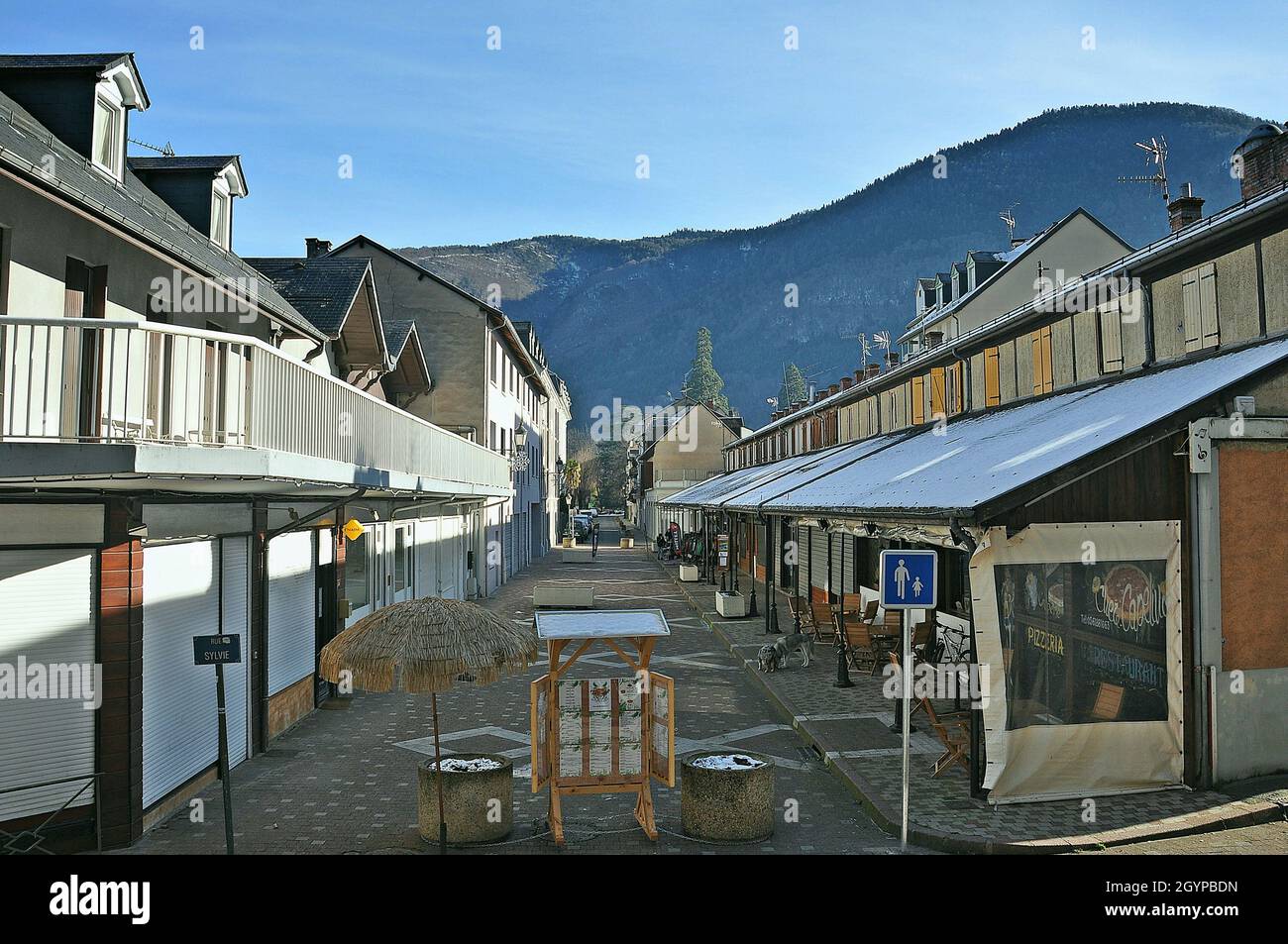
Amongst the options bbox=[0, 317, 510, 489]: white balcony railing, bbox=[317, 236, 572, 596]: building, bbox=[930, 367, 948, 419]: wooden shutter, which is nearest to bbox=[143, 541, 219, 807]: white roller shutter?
bbox=[0, 317, 510, 489]: white balcony railing

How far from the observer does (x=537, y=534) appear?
52.0 metres

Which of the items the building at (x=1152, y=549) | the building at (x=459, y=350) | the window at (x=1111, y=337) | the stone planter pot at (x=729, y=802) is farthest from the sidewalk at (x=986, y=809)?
the building at (x=459, y=350)

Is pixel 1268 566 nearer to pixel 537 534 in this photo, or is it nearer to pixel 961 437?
pixel 961 437

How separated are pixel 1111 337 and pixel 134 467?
1228cm

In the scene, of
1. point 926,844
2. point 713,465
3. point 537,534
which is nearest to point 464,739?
point 926,844

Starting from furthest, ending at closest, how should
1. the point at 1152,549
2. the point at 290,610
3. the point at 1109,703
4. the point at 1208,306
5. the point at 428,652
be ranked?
the point at 290,610, the point at 1208,306, the point at 1109,703, the point at 1152,549, the point at 428,652

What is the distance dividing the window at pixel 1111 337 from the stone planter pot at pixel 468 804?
10058mm

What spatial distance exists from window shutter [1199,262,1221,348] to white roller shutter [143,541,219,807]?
38.8ft

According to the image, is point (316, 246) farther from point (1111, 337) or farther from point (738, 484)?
point (1111, 337)

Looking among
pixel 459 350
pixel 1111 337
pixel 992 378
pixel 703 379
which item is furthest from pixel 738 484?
pixel 703 379

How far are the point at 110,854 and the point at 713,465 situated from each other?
58121mm

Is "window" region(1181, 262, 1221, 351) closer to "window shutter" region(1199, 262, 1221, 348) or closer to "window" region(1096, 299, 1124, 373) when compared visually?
"window shutter" region(1199, 262, 1221, 348)

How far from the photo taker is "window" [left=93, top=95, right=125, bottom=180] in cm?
975

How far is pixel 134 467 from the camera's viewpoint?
20.1 ft
